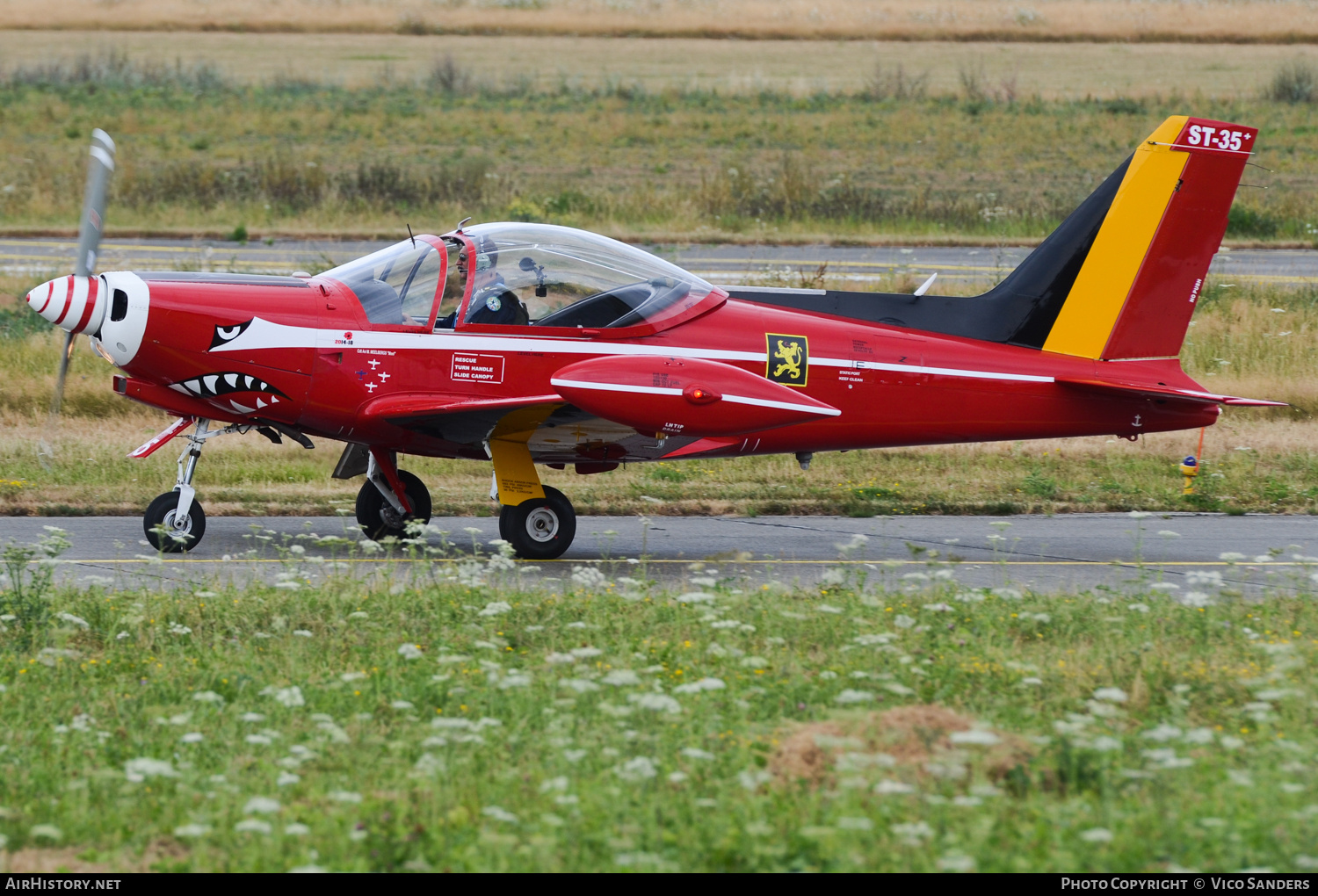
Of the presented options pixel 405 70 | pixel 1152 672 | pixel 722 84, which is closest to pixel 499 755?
pixel 1152 672

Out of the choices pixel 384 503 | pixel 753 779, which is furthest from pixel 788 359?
pixel 753 779

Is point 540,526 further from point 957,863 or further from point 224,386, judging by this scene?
point 957,863

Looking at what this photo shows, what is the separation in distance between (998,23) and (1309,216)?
44700 millimetres

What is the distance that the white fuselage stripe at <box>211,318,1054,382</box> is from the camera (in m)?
9.99

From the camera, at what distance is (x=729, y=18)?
72500 mm

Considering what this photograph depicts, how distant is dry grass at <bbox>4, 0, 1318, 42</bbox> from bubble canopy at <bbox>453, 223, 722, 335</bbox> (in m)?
61.2

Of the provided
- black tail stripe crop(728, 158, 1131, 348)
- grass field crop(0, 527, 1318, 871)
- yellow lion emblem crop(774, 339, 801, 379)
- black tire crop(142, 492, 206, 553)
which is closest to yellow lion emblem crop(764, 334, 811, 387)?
yellow lion emblem crop(774, 339, 801, 379)

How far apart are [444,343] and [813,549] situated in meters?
3.45

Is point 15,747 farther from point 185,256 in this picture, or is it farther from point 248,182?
point 248,182

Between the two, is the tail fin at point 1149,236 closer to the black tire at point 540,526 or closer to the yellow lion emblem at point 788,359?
the yellow lion emblem at point 788,359

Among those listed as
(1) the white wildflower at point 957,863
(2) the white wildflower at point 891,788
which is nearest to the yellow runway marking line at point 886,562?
(2) the white wildflower at point 891,788

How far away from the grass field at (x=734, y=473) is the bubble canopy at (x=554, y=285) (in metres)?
2.72

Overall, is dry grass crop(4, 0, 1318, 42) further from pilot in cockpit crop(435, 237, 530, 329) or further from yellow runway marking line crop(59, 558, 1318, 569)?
pilot in cockpit crop(435, 237, 530, 329)

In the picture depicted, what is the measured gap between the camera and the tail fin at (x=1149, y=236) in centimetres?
1148
